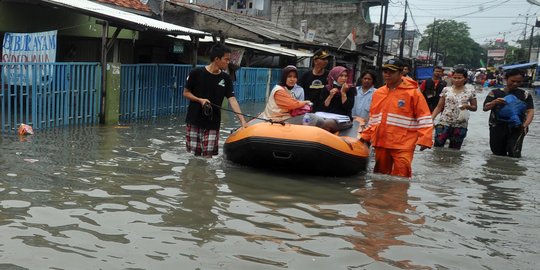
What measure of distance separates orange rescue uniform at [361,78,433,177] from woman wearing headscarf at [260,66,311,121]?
1.04 meters

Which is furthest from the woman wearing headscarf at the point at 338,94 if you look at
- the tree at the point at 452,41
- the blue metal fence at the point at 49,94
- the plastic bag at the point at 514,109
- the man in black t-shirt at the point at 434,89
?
the tree at the point at 452,41

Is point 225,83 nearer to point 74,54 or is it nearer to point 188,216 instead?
point 188,216

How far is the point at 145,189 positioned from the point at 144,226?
1322mm

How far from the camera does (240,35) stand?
69.7 ft

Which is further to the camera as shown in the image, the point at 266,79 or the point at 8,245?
the point at 266,79

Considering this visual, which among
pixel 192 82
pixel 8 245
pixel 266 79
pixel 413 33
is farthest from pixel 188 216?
pixel 413 33

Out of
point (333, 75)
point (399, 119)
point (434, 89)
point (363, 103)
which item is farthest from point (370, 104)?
point (434, 89)

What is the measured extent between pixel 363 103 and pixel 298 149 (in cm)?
187

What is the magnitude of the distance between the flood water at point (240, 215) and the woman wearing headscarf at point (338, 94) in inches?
39.1

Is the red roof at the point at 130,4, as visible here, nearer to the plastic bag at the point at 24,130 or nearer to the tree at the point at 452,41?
the plastic bag at the point at 24,130

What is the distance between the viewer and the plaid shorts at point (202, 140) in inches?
284

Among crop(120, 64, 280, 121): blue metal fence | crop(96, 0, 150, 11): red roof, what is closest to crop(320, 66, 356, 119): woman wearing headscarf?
crop(120, 64, 280, 121): blue metal fence

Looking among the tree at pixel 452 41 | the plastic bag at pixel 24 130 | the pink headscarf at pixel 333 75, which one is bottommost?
the plastic bag at pixel 24 130

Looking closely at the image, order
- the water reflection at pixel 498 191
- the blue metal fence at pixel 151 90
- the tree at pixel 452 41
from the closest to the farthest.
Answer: the water reflection at pixel 498 191, the blue metal fence at pixel 151 90, the tree at pixel 452 41
